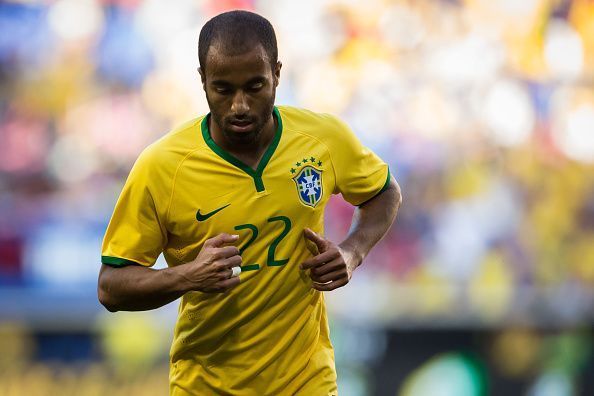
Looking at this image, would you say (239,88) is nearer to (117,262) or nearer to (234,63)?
(234,63)

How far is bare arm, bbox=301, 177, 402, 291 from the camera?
141 inches

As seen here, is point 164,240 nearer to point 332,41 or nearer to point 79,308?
point 79,308

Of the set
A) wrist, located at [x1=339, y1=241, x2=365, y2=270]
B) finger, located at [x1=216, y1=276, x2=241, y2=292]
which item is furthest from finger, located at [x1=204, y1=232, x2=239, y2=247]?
wrist, located at [x1=339, y1=241, x2=365, y2=270]

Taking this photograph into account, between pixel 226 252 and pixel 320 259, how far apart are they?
321 millimetres

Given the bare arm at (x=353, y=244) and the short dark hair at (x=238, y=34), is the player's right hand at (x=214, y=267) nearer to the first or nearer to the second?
the bare arm at (x=353, y=244)

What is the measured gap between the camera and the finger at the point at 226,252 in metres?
3.43

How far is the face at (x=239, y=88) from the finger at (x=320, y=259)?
1.47 ft

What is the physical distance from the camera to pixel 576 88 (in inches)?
400

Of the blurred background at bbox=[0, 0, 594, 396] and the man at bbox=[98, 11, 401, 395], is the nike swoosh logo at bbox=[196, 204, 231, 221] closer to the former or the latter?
the man at bbox=[98, 11, 401, 395]

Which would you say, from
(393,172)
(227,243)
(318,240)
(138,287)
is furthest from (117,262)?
(393,172)

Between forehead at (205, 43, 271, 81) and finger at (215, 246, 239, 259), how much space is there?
0.52 m

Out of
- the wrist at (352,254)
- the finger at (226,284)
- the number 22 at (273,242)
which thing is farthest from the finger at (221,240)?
the wrist at (352,254)

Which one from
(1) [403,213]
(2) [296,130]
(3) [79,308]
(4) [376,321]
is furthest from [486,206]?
(2) [296,130]

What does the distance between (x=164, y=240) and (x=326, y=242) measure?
556 millimetres
